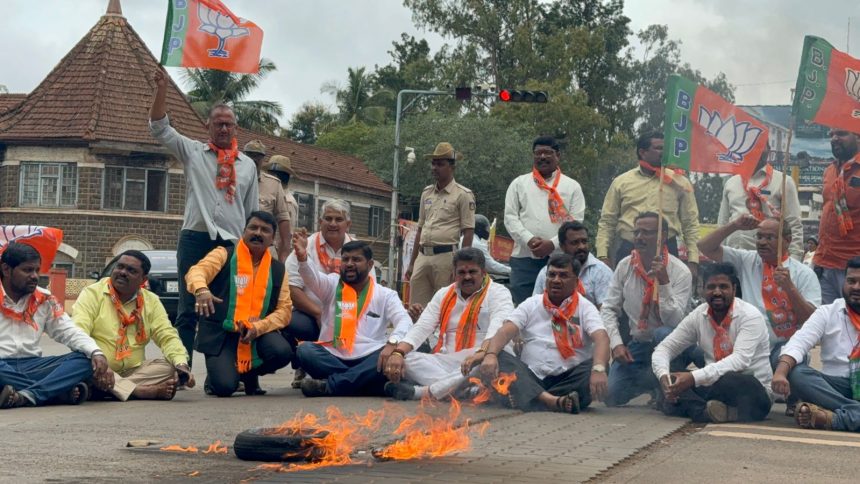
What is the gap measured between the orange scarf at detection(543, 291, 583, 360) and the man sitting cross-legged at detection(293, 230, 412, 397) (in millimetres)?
1197

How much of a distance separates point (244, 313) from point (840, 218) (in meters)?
4.84

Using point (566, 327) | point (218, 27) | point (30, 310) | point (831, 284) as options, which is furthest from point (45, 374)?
point (831, 284)

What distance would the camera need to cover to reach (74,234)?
37.6 m

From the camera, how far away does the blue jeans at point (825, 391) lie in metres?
8.11

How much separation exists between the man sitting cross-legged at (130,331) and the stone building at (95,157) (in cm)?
2894

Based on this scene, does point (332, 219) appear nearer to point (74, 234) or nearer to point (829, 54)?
point (829, 54)

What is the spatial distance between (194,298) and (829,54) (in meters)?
5.49

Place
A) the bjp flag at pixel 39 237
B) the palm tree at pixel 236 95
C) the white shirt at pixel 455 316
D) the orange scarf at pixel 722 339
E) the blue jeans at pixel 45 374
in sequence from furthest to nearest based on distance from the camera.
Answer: the palm tree at pixel 236 95 → the bjp flag at pixel 39 237 → the white shirt at pixel 455 316 → the orange scarf at pixel 722 339 → the blue jeans at pixel 45 374

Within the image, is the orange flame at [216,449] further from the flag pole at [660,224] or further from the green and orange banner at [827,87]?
the green and orange banner at [827,87]

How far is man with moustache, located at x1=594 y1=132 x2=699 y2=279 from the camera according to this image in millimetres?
10672

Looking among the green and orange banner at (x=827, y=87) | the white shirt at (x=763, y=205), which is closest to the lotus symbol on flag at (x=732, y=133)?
the green and orange banner at (x=827, y=87)

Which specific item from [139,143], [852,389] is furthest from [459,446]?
[139,143]

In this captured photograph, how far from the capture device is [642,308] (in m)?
9.72

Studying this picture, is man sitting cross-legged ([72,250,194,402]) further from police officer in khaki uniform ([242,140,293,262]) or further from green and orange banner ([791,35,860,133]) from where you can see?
green and orange banner ([791,35,860,133])
